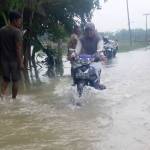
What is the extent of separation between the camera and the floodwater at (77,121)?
258 inches

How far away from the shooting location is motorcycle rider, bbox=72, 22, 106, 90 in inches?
408

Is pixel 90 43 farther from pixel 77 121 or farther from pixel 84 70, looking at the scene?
pixel 77 121

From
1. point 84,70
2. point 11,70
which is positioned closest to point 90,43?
point 84,70

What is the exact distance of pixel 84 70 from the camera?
10.1 metres

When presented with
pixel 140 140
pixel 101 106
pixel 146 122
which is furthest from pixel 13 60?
pixel 140 140

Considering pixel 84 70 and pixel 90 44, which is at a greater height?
pixel 90 44

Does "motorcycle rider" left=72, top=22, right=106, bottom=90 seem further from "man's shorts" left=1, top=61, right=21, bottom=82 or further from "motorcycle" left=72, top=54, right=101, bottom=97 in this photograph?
"man's shorts" left=1, top=61, right=21, bottom=82

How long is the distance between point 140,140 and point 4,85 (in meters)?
4.39

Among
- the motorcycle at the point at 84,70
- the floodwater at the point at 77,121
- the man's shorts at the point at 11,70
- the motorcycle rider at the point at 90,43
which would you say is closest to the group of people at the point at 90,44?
the motorcycle rider at the point at 90,43

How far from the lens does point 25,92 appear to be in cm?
1289

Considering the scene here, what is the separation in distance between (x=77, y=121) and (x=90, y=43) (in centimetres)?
284

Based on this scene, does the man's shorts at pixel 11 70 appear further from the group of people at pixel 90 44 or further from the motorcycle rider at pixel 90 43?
the motorcycle rider at pixel 90 43

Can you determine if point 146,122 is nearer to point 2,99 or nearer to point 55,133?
point 55,133

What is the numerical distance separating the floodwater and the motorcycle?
328 mm
